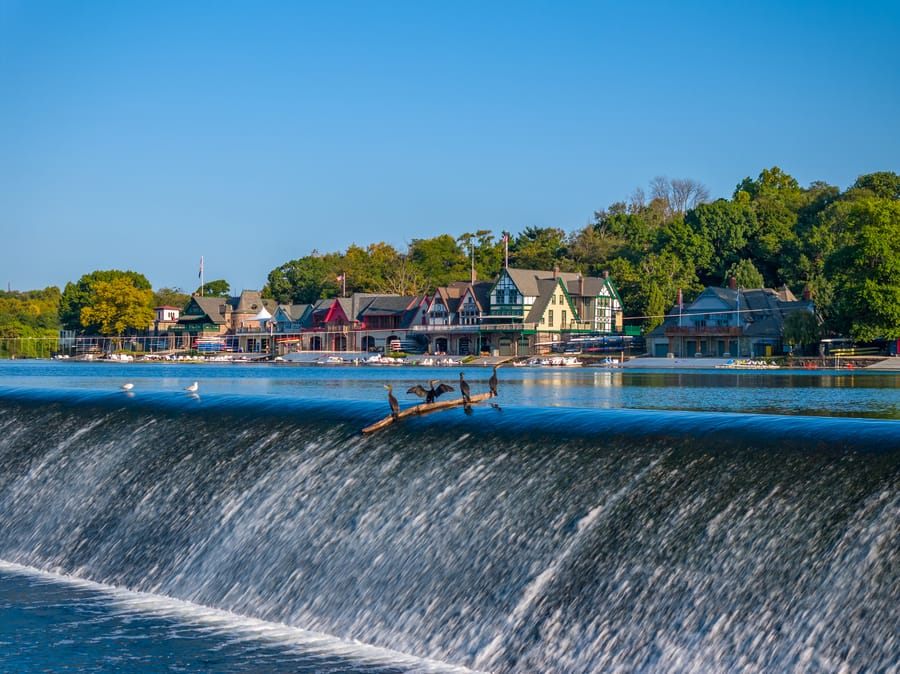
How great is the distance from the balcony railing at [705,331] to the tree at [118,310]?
252ft

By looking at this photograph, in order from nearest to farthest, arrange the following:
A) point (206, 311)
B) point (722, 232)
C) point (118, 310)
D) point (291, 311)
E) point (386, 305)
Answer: point (722, 232) < point (386, 305) < point (291, 311) < point (206, 311) < point (118, 310)

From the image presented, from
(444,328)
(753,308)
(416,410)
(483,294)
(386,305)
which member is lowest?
(416,410)

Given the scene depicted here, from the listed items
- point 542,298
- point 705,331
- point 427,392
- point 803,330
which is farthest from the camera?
point 542,298

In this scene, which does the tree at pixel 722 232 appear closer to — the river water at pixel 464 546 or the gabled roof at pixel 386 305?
the gabled roof at pixel 386 305

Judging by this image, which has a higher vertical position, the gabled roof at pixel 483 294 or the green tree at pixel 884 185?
the green tree at pixel 884 185

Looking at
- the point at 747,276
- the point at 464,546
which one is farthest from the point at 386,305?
the point at 464,546

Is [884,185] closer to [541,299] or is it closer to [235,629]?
[541,299]

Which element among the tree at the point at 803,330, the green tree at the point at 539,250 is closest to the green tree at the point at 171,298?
the green tree at the point at 539,250

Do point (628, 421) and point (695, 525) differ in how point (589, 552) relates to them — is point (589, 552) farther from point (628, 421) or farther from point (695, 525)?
point (628, 421)

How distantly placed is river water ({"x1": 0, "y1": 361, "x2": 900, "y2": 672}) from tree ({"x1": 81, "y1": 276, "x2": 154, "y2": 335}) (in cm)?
13097

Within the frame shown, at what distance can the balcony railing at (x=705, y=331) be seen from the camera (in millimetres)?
91812

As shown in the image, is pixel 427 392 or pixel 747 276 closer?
pixel 427 392

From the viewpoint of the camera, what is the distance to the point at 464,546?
11070 mm

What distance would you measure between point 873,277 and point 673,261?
4523cm
